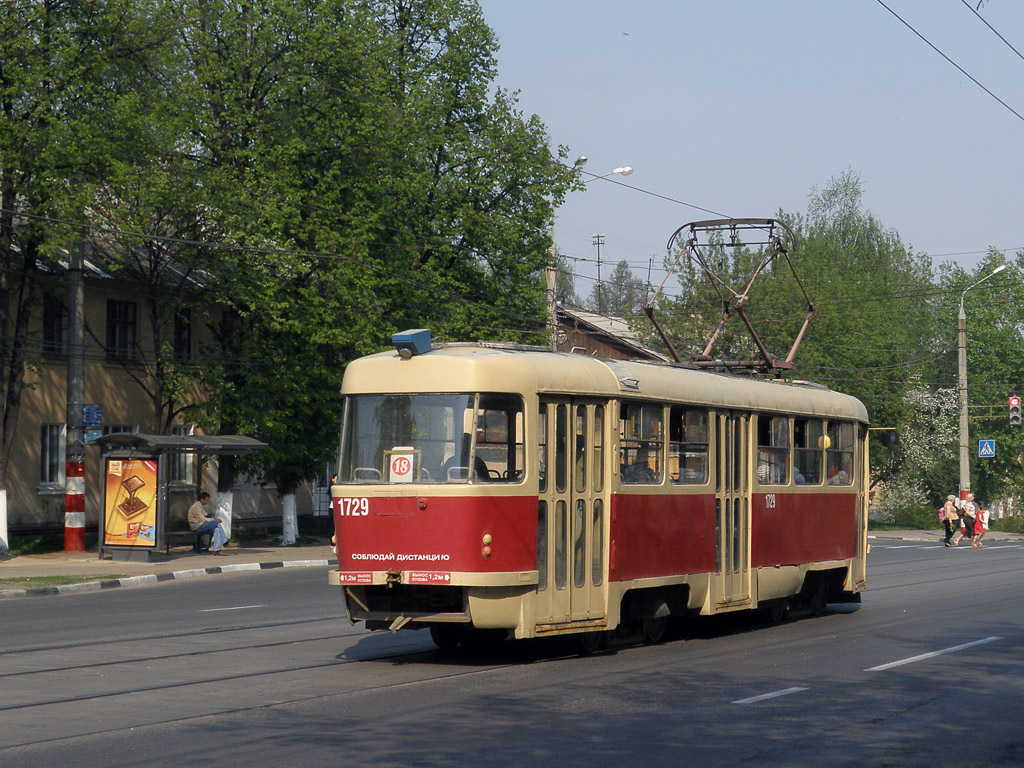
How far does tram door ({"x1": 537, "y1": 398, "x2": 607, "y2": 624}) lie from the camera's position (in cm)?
1186

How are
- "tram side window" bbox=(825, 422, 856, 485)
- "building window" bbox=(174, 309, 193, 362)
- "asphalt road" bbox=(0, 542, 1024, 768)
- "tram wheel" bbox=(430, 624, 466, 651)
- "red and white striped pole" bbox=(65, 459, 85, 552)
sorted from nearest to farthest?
"asphalt road" bbox=(0, 542, 1024, 768) → "tram wheel" bbox=(430, 624, 466, 651) → "tram side window" bbox=(825, 422, 856, 485) → "red and white striped pole" bbox=(65, 459, 85, 552) → "building window" bbox=(174, 309, 193, 362)

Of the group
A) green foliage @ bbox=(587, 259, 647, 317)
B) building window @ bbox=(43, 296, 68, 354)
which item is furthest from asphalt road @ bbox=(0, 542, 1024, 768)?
green foliage @ bbox=(587, 259, 647, 317)

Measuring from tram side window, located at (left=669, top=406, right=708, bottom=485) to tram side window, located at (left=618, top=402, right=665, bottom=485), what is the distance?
25 cm

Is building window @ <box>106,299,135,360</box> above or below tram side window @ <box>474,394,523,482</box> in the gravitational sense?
above

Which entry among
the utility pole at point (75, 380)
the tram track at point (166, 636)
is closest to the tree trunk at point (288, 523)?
the utility pole at point (75, 380)

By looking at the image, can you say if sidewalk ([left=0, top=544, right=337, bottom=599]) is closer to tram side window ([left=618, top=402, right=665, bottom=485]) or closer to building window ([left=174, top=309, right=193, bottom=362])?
building window ([left=174, top=309, right=193, bottom=362])

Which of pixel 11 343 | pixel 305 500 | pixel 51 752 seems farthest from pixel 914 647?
pixel 305 500

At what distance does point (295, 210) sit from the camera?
1233 inches

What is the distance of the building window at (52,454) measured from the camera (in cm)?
3356

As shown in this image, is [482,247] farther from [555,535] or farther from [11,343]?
[555,535]

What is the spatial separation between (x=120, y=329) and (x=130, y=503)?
31.7 ft

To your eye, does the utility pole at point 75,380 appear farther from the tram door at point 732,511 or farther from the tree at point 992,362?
the tree at point 992,362

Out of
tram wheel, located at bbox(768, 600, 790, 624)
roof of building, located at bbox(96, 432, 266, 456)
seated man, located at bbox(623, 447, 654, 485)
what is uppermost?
roof of building, located at bbox(96, 432, 266, 456)

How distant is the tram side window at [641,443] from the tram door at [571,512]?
14.6 inches
